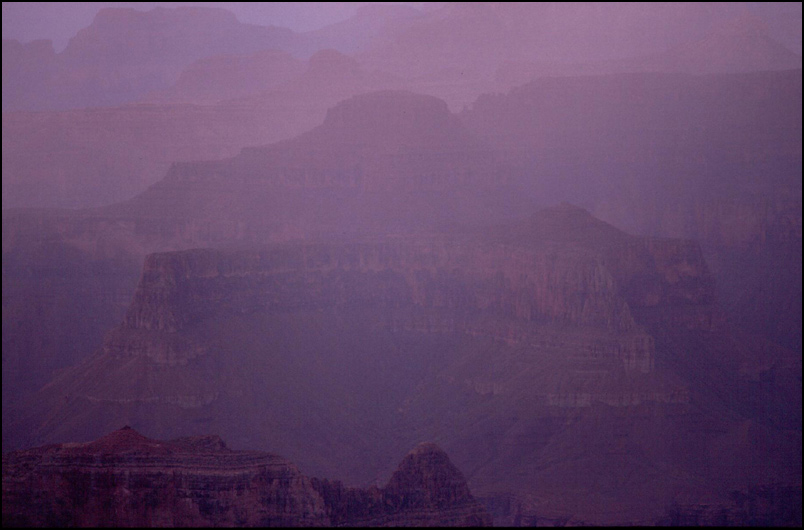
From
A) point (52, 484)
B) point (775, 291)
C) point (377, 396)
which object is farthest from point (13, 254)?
point (52, 484)

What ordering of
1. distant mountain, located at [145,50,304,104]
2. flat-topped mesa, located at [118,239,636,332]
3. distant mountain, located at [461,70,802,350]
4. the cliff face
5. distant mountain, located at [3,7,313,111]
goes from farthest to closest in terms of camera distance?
distant mountain, located at [3,7,313,111] → distant mountain, located at [145,50,304,104] → distant mountain, located at [461,70,802,350] → flat-topped mesa, located at [118,239,636,332] → the cliff face

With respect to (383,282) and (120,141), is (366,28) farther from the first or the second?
(383,282)

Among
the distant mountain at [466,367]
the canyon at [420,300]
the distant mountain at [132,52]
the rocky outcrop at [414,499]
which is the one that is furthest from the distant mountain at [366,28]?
the rocky outcrop at [414,499]

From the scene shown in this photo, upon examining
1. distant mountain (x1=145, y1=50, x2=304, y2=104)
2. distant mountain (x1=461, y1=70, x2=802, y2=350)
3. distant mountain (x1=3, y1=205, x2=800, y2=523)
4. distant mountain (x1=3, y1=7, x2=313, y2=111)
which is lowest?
distant mountain (x1=3, y1=205, x2=800, y2=523)

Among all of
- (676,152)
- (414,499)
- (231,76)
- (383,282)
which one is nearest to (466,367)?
(383,282)

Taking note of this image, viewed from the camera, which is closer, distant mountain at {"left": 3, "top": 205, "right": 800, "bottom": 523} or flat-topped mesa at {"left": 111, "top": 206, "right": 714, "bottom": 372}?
distant mountain at {"left": 3, "top": 205, "right": 800, "bottom": 523}

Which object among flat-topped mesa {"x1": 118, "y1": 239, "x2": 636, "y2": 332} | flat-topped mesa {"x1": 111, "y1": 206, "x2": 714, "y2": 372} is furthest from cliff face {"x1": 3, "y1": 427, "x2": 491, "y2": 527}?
flat-topped mesa {"x1": 118, "y1": 239, "x2": 636, "y2": 332}

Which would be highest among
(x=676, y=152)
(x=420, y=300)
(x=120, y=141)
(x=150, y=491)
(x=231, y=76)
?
(x=231, y=76)

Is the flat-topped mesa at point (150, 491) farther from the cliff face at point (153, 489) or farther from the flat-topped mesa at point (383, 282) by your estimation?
the flat-topped mesa at point (383, 282)

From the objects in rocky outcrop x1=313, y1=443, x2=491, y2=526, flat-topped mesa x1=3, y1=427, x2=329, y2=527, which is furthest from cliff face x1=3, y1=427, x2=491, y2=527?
rocky outcrop x1=313, y1=443, x2=491, y2=526

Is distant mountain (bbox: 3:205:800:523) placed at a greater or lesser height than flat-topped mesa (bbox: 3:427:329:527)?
greater

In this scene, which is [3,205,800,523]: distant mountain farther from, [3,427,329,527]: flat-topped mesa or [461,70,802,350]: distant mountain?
[461,70,802,350]: distant mountain

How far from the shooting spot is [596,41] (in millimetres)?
131625

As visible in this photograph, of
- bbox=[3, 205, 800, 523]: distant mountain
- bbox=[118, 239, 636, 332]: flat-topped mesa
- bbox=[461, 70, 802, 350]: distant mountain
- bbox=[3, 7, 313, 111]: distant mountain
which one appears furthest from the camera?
bbox=[3, 7, 313, 111]: distant mountain
